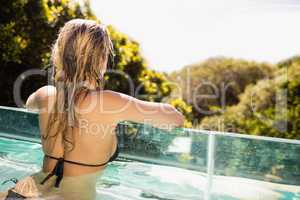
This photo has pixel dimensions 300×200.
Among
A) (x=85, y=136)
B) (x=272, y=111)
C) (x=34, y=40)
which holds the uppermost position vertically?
(x=34, y=40)

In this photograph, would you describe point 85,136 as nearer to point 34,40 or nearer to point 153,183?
point 153,183

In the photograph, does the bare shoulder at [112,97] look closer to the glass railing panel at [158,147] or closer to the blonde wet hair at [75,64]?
the blonde wet hair at [75,64]

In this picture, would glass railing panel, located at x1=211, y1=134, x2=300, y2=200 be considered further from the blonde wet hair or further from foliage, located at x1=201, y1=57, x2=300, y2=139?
foliage, located at x1=201, y1=57, x2=300, y2=139

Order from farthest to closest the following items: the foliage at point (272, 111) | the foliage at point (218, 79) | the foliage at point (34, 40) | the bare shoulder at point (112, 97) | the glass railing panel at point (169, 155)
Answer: the foliage at point (218, 79) < the foliage at point (272, 111) < the foliage at point (34, 40) < the glass railing panel at point (169, 155) < the bare shoulder at point (112, 97)

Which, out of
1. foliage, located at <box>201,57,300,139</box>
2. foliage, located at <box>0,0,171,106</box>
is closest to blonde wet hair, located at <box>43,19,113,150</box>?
foliage, located at <box>0,0,171,106</box>

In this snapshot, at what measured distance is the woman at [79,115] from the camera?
1825 millimetres

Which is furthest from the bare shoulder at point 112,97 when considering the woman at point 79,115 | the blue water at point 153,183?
the blue water at point 153,183

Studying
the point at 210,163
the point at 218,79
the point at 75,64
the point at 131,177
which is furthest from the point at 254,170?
the point at 218,79

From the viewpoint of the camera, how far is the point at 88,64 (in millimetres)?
1849

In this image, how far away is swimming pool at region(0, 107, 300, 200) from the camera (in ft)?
8.85

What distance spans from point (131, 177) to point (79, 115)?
4.29ft

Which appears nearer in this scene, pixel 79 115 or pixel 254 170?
pixel 79 115

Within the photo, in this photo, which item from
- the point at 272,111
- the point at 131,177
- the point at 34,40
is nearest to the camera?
the point at 131,177

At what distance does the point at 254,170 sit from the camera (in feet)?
9.20
